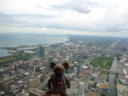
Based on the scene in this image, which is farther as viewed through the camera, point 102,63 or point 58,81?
point 102,63

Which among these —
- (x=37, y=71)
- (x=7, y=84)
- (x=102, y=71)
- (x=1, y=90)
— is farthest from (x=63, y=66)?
(x=102, y=71)

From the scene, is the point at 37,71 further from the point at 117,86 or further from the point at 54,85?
the point at 54,85

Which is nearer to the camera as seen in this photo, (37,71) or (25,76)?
(25,76)

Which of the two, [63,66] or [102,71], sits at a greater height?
[63,66]

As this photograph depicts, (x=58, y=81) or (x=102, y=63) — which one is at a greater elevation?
(x=58, y=81)

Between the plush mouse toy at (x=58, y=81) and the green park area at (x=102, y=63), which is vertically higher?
the plush mouse toy at (x=58, y=81)

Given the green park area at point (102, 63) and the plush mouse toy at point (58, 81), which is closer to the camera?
the plush mouse toy at point (58, 81)

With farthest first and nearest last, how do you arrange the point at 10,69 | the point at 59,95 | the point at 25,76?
the point at 10,69, the point at 25,76, the point at 59,95

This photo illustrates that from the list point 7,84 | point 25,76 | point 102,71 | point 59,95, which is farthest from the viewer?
point 102,71

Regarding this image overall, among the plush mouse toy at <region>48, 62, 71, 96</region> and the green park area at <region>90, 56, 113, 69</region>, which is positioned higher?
the plush mouse toy at <region>48, 62, 71, 96</region>

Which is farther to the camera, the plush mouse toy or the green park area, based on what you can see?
the green park area

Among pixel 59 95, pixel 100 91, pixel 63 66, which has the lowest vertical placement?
pixel 100 91
